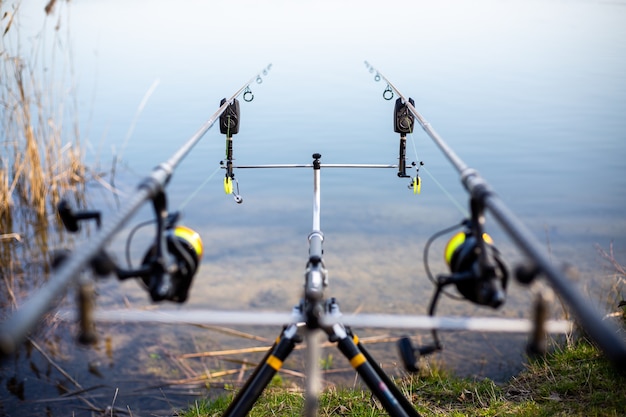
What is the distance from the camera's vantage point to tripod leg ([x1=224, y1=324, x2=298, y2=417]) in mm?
1896

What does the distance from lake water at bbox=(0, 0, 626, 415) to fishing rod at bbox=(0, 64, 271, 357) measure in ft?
3.27

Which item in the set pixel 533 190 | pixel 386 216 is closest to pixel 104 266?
pixel 386 216

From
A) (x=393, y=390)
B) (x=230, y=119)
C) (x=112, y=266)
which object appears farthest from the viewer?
(x=230, y=119)

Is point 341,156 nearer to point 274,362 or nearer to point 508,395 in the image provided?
point 508,395

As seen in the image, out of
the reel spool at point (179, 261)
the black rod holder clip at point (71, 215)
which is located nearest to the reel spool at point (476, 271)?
the reel spool at point (179, 261)

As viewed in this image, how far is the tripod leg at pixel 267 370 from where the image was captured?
1.90 meters

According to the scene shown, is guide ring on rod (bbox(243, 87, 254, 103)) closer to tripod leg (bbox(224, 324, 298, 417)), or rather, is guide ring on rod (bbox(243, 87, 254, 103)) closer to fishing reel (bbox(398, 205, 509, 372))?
tripod leg (bbox(224, 324, 298, 417))

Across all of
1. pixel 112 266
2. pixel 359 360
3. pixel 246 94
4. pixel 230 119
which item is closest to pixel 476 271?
pixel 359 360

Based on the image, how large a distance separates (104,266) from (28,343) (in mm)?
4206

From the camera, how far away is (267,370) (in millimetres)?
1913

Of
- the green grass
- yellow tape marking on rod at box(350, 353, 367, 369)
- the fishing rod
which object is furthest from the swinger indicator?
yellow tape marking on rod at box(350, 353, 367, 369)

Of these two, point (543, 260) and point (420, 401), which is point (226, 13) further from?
point (543, 260)

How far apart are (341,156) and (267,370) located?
26.5 feet

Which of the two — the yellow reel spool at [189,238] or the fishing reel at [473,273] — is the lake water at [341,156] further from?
the yellow reel spool at [189,238]
